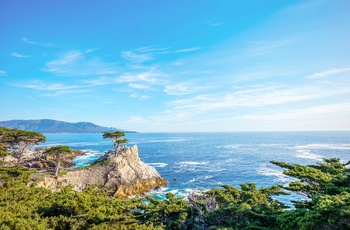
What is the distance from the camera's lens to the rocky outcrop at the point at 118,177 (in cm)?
3666

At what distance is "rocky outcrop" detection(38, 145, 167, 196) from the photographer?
3666 centimetres

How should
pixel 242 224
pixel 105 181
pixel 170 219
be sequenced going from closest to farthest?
pixel 242 224, pixel 170 219, pixel 105 181

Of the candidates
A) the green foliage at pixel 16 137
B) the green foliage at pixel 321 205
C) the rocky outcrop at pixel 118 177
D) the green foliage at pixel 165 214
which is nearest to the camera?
the green foliage at pixel 321 205

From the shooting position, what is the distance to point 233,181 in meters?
44.4

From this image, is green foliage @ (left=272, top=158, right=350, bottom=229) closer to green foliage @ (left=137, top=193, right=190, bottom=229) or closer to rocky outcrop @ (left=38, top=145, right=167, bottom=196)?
green foliage @ (left=137, top=193, right=190, bottom=229)

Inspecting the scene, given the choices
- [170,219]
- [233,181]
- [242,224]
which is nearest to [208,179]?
[233,181]

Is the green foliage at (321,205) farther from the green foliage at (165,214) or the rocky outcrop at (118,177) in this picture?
the rocky outcrop at (118,177)

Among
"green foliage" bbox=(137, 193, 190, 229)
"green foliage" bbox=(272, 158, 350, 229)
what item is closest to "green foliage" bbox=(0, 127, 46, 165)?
"green foliage" bbox=(137, 193, 190, 229)

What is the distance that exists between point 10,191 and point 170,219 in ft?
41.9

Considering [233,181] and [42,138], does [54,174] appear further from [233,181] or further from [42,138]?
[233,181]

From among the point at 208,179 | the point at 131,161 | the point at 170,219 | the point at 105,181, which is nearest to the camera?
the point at 170,219

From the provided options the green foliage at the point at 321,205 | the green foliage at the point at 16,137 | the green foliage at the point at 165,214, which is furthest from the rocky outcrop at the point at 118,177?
the green foliage at the point at 321,205

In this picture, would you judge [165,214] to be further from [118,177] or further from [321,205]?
[118,177]

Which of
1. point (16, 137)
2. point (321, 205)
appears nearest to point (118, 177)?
point (16, 137)
